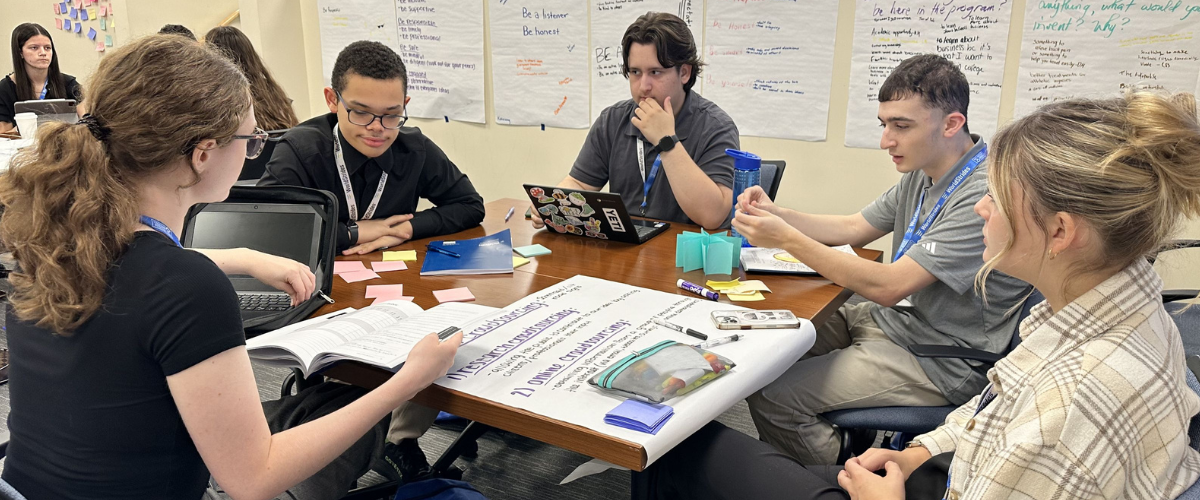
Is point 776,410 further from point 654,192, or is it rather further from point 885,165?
point 885,165

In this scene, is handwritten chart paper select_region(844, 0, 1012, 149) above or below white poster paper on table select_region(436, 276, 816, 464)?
above

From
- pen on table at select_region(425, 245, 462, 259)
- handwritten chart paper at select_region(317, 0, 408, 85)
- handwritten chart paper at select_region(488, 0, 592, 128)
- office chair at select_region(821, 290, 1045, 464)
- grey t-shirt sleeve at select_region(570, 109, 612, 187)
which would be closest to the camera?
office chair at select_region(821, 290, 1045, 464)

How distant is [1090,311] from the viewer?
983mm

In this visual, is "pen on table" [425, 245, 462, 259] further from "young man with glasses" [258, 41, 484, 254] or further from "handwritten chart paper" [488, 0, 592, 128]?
"handwritten chart paper" [488, 0, 592, 128]

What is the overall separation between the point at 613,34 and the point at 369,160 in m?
2.03

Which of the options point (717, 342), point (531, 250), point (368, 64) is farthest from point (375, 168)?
point (717, 342)

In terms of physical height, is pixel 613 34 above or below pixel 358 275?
above

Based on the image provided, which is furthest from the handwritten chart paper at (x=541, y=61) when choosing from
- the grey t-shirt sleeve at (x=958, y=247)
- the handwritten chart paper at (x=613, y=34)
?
the grey t-shirt sleeve at (x=958, y=247)

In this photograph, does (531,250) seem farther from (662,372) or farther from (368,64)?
(662,372)

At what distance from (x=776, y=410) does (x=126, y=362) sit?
1260mm

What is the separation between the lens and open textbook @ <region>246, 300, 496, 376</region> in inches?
48.6

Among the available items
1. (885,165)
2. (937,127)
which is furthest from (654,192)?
(885,165)

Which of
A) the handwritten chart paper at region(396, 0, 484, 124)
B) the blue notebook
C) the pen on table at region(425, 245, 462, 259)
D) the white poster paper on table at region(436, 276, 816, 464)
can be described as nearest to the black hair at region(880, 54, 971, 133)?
the white poster paper on table at region(436, 276, 816, 464)

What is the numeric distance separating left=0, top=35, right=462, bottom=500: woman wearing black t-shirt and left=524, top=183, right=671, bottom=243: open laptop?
1051 mm
